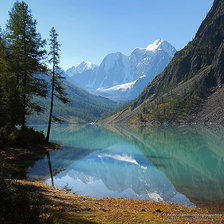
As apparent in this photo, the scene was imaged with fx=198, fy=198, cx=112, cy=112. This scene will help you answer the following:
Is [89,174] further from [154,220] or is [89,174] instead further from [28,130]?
[28,130]

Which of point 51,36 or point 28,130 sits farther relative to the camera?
point 51,36

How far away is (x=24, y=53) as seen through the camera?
120 ft

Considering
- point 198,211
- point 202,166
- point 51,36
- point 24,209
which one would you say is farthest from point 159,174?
point 51,36

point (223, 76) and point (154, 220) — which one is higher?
point (223, 76)

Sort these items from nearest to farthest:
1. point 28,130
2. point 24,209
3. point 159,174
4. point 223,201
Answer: point 24,209
point 223,201
point 159,174
point 28,130

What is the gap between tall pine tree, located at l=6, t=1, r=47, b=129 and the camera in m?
34.8

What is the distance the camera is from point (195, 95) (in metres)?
199

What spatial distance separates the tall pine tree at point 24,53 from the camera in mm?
34812

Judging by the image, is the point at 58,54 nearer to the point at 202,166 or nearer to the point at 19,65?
the point at 19,65

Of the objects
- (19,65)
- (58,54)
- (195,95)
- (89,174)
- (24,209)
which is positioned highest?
(195,95)

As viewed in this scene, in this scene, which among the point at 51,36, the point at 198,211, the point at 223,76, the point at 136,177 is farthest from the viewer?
the point at 223,76

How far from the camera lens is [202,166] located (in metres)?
30.3

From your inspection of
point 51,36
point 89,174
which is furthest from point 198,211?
point 51,36

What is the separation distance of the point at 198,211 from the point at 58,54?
38278 millimetres
